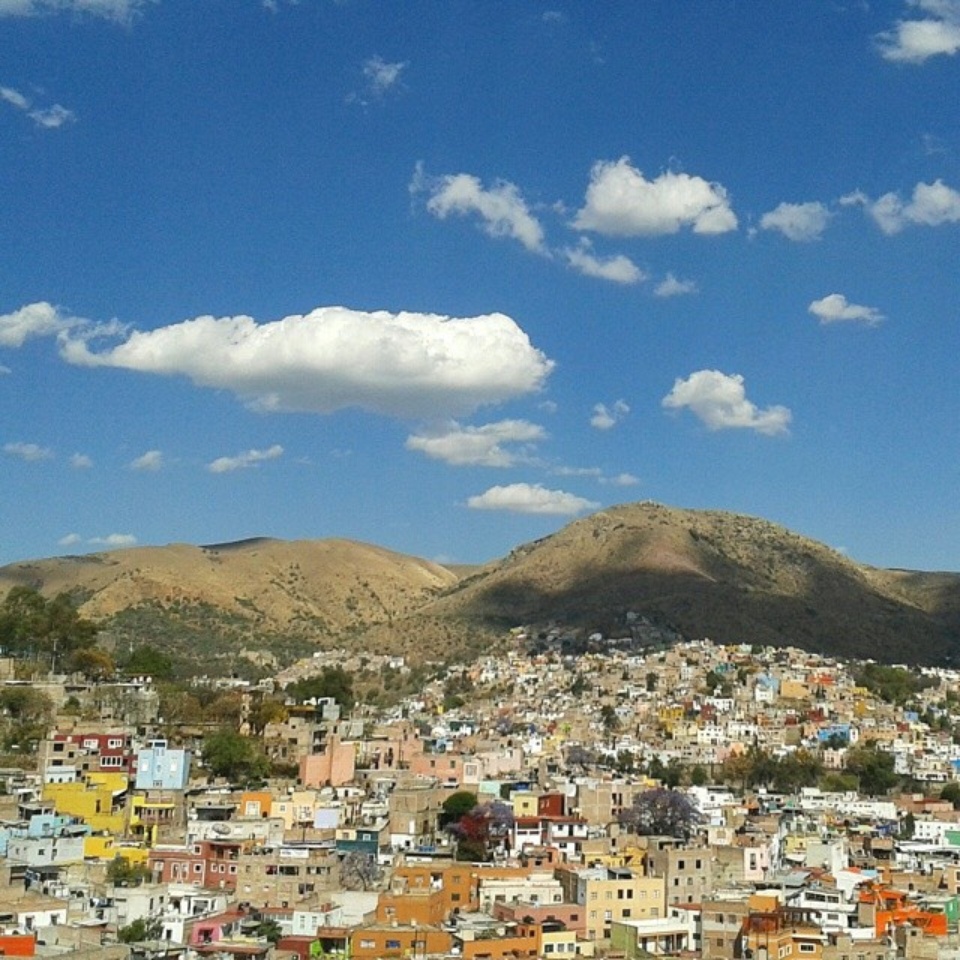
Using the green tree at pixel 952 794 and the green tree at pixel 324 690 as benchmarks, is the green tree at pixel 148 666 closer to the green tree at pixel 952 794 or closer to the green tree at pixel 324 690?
the green tree at pixel 324 690

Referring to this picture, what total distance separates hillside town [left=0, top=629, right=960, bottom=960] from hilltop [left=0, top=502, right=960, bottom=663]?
3605 cm

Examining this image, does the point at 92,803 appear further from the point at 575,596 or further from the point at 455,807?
the point at 575,596

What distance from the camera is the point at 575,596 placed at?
110625mm

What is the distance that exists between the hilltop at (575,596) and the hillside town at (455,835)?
1419 inches

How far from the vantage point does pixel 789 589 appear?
118m

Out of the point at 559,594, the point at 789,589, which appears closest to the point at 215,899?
the point at 559,594

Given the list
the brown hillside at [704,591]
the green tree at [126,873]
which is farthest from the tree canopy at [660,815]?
the brown hillside at [704,591]

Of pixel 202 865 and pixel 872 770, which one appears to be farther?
pixel 872 770

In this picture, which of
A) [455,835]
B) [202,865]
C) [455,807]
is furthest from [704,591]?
[202,865]

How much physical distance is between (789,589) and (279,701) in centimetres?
7101

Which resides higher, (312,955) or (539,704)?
(539,704)

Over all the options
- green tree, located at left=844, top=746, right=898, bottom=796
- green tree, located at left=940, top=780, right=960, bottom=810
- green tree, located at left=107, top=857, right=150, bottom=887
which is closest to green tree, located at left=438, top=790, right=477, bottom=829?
green tree, located at left=107, top=857, right=150, bottom=887

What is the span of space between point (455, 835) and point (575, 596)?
7494 centimetres

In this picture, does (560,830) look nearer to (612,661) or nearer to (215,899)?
(215,899)
